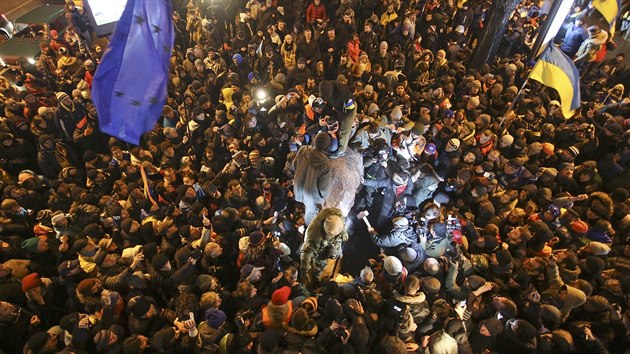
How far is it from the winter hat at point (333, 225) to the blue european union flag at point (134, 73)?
2519 mm

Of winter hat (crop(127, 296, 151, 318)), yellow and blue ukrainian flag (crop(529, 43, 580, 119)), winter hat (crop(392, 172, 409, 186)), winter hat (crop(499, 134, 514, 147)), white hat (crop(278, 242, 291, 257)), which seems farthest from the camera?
winter hat (crop(499, 134, 514, 147))

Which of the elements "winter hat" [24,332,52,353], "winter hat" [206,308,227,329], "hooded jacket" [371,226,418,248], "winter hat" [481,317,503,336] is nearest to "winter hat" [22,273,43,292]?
"winter hat" [24,332,52,353]

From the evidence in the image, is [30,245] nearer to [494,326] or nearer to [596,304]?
[494,326]

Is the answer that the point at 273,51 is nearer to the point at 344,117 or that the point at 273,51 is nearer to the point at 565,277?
the point at 344,117

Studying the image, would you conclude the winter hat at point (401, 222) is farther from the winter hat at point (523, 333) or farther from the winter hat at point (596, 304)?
the winter hat at point (596, 304)

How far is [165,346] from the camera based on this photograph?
3.81 meters

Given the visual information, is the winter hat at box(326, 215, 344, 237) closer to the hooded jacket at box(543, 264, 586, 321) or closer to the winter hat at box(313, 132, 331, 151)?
the winter hat at box(313, 132, 331, 151)

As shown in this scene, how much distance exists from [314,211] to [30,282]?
3679mm

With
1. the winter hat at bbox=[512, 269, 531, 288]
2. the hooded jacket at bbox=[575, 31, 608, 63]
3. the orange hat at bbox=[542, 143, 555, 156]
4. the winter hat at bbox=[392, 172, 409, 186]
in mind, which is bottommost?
the winter hat at bbox=[512, 269, 531, 288]

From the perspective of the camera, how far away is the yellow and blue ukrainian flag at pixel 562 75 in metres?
5.92

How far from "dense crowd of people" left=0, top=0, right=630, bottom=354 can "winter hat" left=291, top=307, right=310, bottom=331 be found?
3cm

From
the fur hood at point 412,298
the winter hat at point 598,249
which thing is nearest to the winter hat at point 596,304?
the winter hat at point 598,249

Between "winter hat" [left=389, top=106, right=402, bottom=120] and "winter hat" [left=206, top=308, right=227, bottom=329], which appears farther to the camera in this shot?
"winter hat" [left=389, top=106, right=402, bottom=120]

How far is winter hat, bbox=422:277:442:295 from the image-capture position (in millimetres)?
4457
